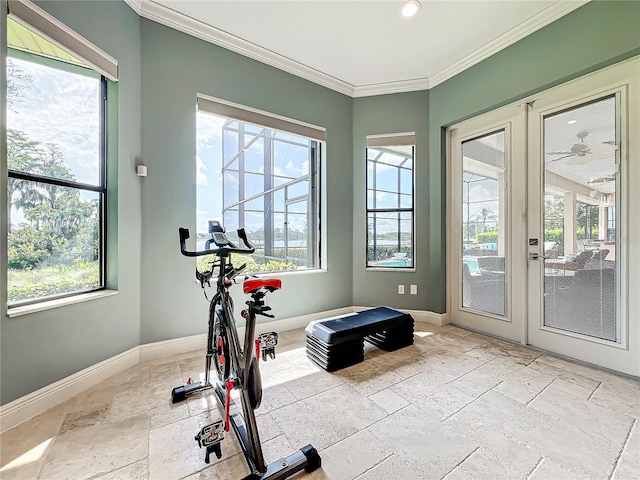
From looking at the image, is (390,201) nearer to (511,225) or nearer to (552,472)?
(511,225)

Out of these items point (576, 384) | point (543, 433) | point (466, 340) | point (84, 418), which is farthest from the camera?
point (466, 340)

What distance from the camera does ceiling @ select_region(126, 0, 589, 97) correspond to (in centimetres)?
231

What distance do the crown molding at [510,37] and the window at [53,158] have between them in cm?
334

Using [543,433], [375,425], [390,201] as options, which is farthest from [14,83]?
[543,433]

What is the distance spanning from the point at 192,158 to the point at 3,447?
7.39ft

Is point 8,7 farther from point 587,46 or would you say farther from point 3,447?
point 587,46

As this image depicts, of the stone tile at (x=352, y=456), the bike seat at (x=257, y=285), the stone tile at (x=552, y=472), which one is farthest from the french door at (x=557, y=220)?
the bike seat at (x=257, y=285)

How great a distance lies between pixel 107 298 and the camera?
6.91ft

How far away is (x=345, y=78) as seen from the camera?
3.39m

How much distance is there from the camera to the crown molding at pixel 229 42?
235 cm

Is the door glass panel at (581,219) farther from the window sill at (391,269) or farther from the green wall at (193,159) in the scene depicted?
the window sill at (391,269)

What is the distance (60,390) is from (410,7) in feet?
Answer: 12.9

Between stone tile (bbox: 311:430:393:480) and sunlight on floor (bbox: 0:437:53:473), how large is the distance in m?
1.38

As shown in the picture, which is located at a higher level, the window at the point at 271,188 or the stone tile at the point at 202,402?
the window at the point at 271,188
